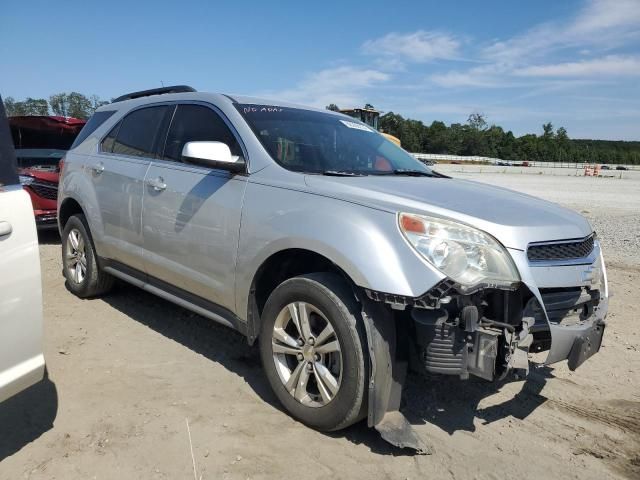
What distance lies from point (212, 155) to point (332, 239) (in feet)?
3.26

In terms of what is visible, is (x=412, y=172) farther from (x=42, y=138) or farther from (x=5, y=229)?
(x=42, y=138)

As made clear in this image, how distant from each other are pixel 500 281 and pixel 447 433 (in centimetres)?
107

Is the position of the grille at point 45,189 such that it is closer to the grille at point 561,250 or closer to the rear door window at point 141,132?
the rear door window at point 141,132

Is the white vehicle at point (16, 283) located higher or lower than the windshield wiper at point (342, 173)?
lower

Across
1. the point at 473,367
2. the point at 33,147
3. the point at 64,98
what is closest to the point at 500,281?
the point at 473,367

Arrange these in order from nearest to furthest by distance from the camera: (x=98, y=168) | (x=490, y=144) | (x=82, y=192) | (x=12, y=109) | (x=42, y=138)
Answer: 1. (x=98, y=168)
2. (x=82, y=192)
3. (x=42, y=138)
4. (x=12, y=109)
5. (x=490, y=144)

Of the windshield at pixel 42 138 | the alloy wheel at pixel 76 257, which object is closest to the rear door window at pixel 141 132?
the alloy wheel at pixel 76 257

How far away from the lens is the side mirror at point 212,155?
3.17 metres

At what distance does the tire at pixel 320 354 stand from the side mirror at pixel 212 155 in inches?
33.7

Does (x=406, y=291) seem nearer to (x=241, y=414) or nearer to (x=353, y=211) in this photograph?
(x=353, y=211)

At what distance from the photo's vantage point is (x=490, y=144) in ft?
381

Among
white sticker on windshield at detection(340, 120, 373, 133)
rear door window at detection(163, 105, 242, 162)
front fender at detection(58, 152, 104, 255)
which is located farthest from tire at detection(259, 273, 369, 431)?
front fender at detection(58, 152, 104, 255)

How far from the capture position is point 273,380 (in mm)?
3125

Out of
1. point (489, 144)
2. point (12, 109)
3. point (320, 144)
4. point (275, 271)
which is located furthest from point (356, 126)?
point (489, 144)
